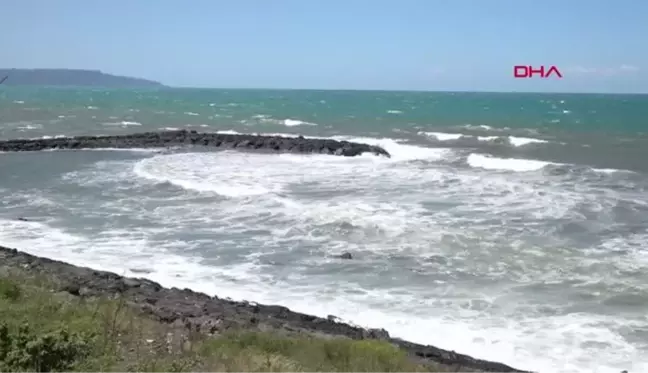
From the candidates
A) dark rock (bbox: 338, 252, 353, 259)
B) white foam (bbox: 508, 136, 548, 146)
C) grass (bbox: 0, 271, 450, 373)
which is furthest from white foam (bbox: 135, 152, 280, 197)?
white foam (bbox: 508, 136, 548, 146)

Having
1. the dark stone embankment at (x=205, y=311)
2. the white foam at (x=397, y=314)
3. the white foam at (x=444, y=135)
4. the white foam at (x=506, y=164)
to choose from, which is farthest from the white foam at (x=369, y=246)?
the white foam at (x=444, y=135)

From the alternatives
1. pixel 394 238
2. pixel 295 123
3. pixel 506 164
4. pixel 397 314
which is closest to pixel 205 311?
pixel 397 314

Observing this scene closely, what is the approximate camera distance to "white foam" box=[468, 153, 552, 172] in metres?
29.2

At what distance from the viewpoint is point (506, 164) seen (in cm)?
3052

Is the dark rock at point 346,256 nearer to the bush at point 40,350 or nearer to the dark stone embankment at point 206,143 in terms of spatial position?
the bush at point 40,350

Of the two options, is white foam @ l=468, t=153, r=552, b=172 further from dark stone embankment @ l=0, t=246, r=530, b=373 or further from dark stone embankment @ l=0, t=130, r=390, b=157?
dark stone embankment @ l=0, t=246, r=530, b=373

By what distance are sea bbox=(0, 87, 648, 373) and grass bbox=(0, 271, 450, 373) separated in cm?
239

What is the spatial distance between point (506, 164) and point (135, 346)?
26450 mm

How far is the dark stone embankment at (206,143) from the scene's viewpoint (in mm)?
35156

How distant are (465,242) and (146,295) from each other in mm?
7589

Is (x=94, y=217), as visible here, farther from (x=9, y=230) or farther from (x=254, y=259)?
(x=254, y=259)

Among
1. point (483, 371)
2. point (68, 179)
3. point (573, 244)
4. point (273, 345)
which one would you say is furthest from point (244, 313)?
point (68, 179)

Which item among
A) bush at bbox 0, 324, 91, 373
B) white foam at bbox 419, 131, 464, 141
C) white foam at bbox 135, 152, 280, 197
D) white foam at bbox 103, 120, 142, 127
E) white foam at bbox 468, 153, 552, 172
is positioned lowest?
white foam at bbox 468, 153, 552, 172

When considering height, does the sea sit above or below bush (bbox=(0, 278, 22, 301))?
below
